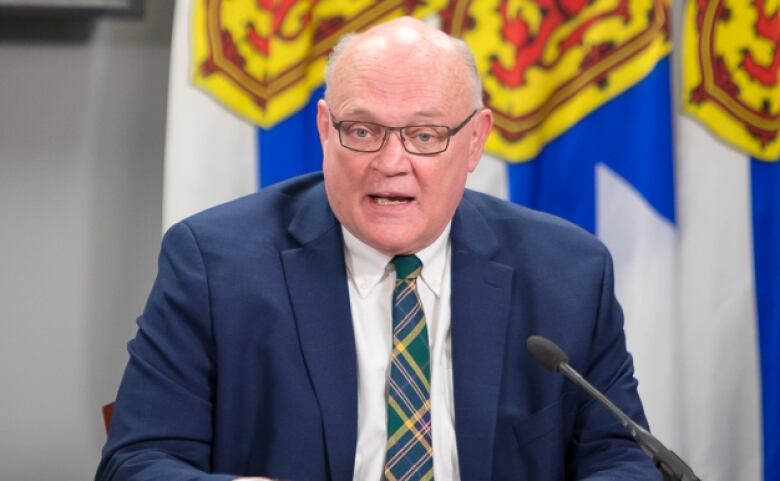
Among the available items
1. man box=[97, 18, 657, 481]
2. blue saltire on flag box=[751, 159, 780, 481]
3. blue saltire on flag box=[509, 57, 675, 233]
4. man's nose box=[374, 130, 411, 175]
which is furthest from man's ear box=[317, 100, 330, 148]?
blue saltire on flag box=[751, 159, 780, 481]

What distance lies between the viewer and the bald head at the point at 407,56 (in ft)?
6.22

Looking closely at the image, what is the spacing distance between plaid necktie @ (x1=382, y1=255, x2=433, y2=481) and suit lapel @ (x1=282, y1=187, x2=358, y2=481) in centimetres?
6

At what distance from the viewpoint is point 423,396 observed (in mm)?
1930

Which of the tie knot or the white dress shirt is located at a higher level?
the tie knot

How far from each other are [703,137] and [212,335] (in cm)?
132

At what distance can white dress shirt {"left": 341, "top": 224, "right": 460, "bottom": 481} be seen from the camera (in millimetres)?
1922

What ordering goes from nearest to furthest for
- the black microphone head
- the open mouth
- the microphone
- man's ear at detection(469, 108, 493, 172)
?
1. the microphone
2. the black microphone head
3. the open mouth
4. man's ear at detection(469, 108, 493, 172)

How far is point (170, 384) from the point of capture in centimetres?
185

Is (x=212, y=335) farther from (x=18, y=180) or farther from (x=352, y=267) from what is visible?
(x=18, y=180)

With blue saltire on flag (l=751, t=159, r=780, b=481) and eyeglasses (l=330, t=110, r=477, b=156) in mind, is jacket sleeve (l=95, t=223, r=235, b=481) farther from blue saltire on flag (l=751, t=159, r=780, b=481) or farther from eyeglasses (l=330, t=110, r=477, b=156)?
blue saltire on flag (l=751, t=159, r=780, b=481)

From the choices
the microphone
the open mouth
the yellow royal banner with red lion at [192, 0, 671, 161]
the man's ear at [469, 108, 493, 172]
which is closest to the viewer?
the microphone

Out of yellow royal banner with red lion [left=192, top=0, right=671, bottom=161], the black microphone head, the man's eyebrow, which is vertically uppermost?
yellow royal banner with red lion [left=192, top=0, right=671, bottom=161]

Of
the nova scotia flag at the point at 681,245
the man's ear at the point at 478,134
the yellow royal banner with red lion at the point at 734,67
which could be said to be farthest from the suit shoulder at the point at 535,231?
the yellow royal banner with red lion at the point at 734,67

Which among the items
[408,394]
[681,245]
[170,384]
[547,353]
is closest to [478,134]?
[408,394]
